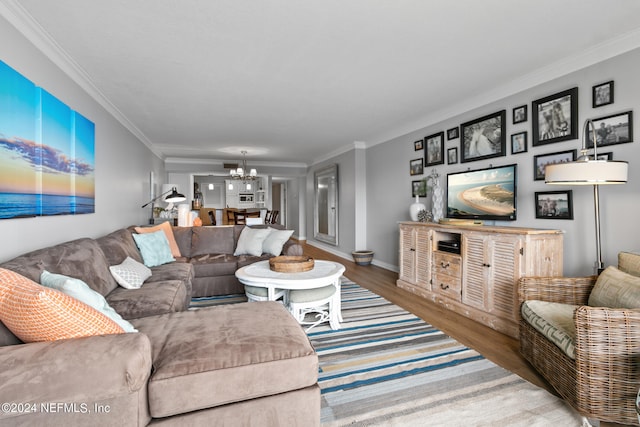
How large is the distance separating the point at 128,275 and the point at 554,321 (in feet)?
10.6

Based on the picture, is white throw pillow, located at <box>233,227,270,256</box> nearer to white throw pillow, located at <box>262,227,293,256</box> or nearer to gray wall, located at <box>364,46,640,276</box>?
white throw pillow, located at <box>262,227,293,256</box>

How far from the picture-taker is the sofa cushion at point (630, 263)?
2.04m

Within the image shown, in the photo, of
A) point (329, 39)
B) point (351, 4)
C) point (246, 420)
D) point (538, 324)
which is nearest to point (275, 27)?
point (329, 39)

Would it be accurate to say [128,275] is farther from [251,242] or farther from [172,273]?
[251,242]

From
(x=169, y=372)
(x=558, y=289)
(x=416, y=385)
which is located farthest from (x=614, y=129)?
(x=169, y=372)

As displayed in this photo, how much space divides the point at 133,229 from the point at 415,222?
3691mm

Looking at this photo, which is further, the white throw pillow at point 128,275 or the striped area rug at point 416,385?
the white throw pillow at point 128,275

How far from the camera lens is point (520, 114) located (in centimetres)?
326

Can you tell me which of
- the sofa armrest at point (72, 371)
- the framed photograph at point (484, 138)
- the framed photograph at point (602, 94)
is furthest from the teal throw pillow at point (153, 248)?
the framed photograph at point (602, 94)

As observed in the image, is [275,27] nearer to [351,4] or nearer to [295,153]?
[351,4]

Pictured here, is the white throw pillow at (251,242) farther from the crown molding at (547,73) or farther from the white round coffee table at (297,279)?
the crown molding at (547,73)

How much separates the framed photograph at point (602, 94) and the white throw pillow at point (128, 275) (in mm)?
4229

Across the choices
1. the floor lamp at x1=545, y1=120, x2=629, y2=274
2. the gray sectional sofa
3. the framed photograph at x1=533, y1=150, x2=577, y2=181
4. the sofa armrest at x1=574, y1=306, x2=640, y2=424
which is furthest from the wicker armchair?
the framed photograph at x1=533, y1=150, x2=577, y2=181

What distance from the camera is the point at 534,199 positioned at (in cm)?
314
